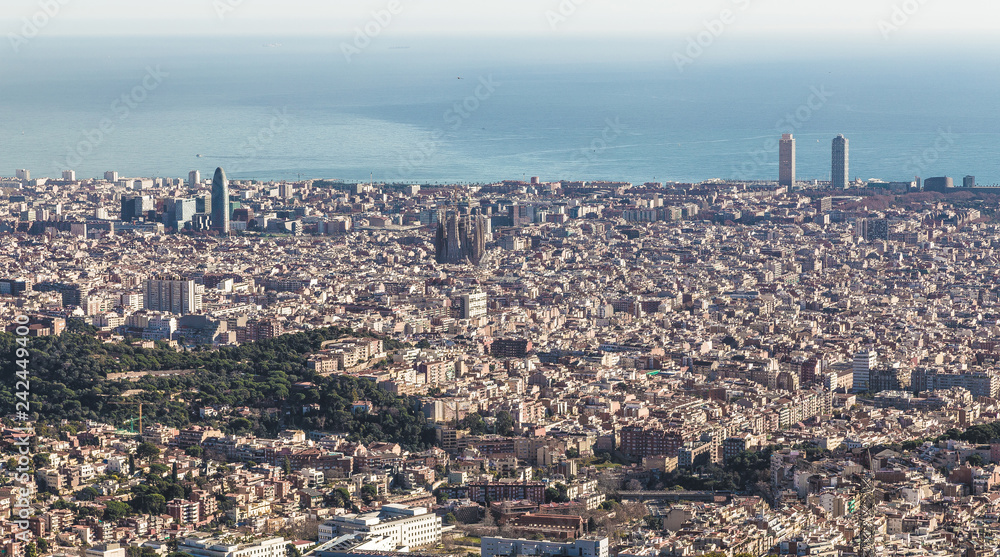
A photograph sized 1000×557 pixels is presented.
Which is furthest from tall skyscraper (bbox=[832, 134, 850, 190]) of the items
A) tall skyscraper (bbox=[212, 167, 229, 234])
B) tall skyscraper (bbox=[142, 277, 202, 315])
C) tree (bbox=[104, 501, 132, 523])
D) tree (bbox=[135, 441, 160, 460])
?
tree (bbox=[104, 501, 132, 523])

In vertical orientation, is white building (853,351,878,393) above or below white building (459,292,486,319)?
below

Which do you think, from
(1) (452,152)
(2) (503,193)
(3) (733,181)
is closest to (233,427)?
(2) (503,193)

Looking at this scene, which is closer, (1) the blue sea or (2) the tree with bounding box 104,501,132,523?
(2) the tree with bounding box 104,501,132,523

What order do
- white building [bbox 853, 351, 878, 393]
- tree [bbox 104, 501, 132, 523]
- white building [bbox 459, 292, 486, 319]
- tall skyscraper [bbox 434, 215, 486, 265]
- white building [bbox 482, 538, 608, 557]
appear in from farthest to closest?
tall skyscraper [bbox 434, 215, 486, 265], white building [bbox 459, 292, 486, 319], white building [bbox 853, 351, 878, 393], tree [bbox 104, 501, 132, 523], white building [bbox 482, 538, 608, 557]

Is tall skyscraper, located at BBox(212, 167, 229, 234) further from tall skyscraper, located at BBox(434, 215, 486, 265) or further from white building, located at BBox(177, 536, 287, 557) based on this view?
white building, located at BBox(177, 536, 287, 557)

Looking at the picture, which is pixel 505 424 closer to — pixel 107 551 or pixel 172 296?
pixel 107 551

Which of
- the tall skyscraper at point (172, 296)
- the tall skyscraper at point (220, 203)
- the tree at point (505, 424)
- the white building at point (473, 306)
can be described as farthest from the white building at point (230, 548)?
the tall skyscraper at point (220, 203)
